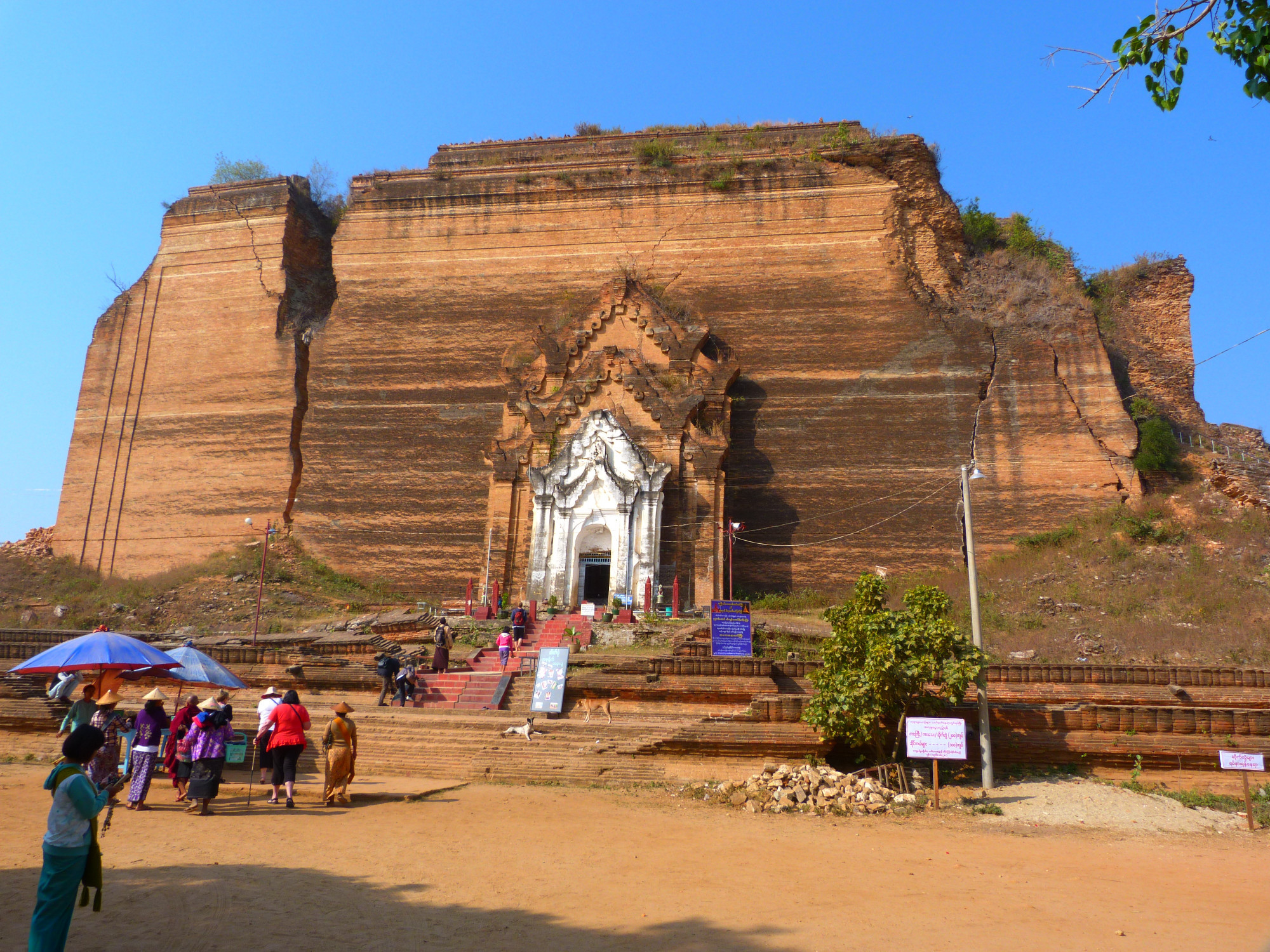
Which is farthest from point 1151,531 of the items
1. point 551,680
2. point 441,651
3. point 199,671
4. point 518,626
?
point 199,671

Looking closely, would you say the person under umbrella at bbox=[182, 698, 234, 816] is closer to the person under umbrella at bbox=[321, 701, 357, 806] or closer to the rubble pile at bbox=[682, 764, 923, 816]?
the person under umbrella at bbox=[321, 701, 357, 806]

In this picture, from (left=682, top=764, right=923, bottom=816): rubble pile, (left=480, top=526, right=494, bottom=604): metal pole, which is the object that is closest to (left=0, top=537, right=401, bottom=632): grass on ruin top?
(left=480, top=526, right=494, bottom=604): metal pole

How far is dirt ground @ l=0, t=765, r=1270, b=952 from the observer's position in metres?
5.75

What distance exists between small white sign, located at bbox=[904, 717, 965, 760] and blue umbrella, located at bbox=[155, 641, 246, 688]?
850 centimetres

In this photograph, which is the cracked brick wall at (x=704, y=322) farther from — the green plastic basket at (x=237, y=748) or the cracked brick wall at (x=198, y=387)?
the green plastic basket at (x=237, y=748)

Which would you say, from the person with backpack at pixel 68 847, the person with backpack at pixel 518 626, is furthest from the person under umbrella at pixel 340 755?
the person with backpack at pixel 518 626

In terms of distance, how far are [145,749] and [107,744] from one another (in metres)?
0.98

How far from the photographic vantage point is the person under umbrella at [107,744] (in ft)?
28.1

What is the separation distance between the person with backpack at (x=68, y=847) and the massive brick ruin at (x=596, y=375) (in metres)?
18.8

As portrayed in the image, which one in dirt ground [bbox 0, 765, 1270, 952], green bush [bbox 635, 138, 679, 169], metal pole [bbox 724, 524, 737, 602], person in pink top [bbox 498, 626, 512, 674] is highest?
green bush [bbox 635, 138, 679, 169]

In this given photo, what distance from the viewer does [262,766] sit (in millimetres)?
10656

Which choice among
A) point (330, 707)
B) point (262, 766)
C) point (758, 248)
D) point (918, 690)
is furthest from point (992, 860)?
point (758, 248)

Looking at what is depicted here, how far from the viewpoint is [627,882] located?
704cm

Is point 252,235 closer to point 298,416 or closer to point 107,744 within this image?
point 298,416
